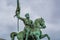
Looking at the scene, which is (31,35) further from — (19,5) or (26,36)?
(19,5)

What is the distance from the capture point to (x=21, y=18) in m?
28.7

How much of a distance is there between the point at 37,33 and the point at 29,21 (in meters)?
0.92

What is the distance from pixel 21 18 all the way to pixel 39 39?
1.76 meters

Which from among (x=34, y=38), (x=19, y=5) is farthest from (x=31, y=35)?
(x=19, y=5)

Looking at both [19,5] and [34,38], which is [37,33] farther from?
[19,5]

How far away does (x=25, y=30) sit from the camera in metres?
28.7

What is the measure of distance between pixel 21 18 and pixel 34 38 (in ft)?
4.98

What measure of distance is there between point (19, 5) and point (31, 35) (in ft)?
6.69

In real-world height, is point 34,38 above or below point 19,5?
below

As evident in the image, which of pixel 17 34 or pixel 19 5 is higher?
pixel 19 5

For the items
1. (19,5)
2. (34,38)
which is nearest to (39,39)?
(34,38)

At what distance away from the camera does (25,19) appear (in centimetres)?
2861

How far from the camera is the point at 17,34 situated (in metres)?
A: 28.9

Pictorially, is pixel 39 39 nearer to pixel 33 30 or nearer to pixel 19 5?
pixel 33 30
